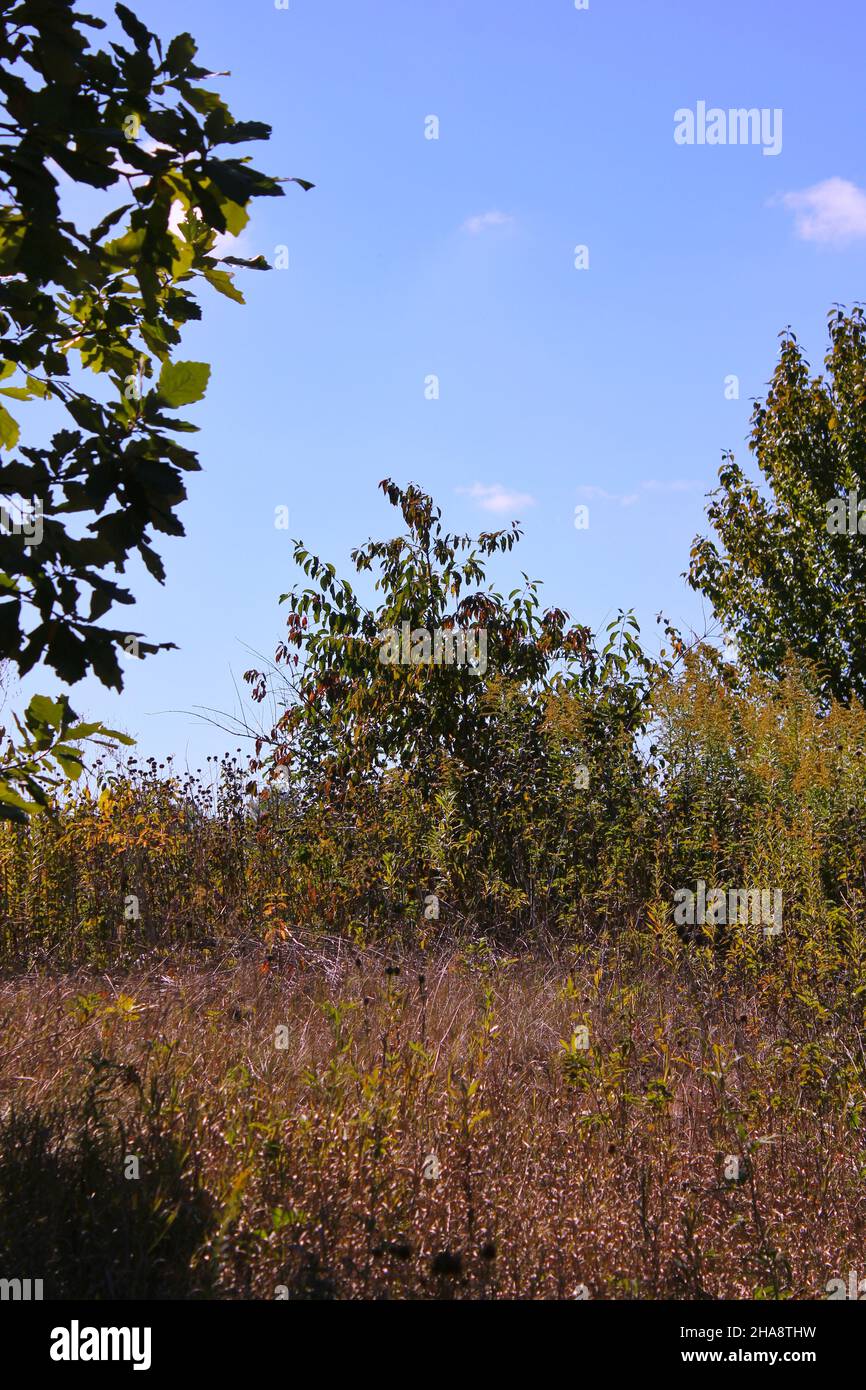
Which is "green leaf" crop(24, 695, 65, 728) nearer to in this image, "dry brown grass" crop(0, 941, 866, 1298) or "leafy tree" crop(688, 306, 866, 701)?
"dry brown grass" crop(0, 941, 866, 1298)

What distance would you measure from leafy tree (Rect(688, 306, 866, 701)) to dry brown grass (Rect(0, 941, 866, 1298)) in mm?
8393

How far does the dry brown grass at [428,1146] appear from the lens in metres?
3.30

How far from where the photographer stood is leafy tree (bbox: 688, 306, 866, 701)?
13273mm

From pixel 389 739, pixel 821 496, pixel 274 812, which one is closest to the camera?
pixel 274 812

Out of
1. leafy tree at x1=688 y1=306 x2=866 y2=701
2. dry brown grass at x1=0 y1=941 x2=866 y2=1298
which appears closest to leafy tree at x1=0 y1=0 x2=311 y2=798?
dry brown grass at x1=0 y1=941 x2=866 y2=1298

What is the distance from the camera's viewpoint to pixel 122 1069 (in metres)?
3.91

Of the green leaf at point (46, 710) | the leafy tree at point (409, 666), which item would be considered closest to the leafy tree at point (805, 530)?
the leafy tree at point (409, 666)

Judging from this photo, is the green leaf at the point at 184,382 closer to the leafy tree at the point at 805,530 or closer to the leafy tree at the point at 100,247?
the leafy tree at the point at 100,247

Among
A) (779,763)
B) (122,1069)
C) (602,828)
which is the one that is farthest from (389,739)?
(122,1069)

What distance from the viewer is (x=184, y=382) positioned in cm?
312

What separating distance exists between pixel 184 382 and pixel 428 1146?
2605 millimetres
